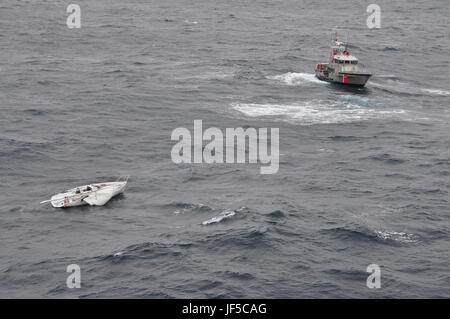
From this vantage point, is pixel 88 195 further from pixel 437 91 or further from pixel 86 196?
pixel 437 91

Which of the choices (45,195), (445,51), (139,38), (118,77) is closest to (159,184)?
(45,195)

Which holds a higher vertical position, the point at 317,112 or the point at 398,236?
the point at 317,112

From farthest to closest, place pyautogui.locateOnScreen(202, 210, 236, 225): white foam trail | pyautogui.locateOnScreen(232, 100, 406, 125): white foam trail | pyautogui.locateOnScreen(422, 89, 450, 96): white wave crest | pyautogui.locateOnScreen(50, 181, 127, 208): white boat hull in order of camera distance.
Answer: pyautogui.locateOnScreen(422, 89, 450, 96): white wave crest → pyautogui.locateOnScreen(232, 100, 406, 125): white foam trail → pyautogui.locateOnScreen(50, 181, 127, 208): white boat hull → pyautogui.locateOnScreen(202, 210, 236, 225): white foam trail

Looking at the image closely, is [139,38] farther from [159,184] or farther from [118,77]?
[159,184]

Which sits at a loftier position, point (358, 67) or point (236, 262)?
point (358, 67)

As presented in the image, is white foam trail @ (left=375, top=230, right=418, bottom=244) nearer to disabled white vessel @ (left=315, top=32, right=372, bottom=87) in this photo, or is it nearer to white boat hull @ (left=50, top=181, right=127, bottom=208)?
white boat hull @ (left=50, top=181, right=127, bottom=208)

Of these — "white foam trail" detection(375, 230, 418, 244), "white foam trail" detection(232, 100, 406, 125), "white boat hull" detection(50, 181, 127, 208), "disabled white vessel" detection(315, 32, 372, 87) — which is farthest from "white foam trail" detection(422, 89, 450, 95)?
"white boat hull" detection(50, 181, 127, 208)

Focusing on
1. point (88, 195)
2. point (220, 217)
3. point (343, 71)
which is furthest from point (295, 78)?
point (220, 217)
